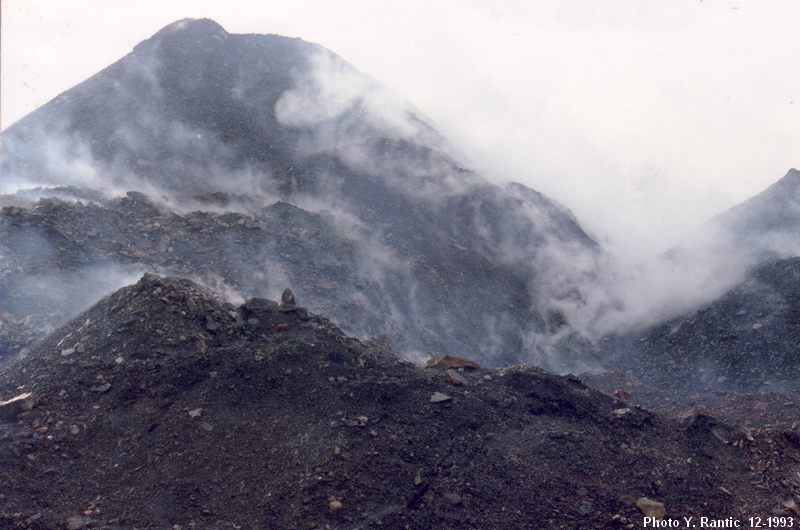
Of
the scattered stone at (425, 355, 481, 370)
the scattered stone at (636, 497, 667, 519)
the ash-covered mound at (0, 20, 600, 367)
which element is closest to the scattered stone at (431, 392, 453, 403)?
the scattered stone at (425, 355, 481, 370)

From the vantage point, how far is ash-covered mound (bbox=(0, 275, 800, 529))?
18.7ft

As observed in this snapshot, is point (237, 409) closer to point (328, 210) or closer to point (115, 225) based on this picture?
point (115, 225)

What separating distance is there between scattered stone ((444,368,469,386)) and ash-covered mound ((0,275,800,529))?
3cm

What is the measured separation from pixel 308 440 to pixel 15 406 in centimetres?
283

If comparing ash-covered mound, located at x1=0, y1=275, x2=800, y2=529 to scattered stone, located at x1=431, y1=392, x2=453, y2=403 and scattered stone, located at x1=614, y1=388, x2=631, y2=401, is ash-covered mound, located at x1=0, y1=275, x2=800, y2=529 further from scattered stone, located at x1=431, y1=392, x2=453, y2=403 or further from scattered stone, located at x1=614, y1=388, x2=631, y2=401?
scattered stone, located at x1=614, y1=388, x2=631, y2=401

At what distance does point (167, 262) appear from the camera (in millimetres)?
10953

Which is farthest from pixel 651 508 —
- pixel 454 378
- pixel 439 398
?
pixel 454 378

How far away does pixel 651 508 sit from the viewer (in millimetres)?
6000

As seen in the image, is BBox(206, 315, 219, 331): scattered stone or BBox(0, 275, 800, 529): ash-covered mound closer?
BBox(0, 275, 800, 529): ash-covered mound

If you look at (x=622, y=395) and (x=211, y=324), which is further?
(x=622, y=395)

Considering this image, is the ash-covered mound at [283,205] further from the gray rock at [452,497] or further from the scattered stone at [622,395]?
the gray rock at [452,497]

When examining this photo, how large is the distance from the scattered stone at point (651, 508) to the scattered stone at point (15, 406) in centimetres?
580

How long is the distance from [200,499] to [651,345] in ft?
30.3

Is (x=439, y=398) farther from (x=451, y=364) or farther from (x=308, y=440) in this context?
(x=308, y=440)
